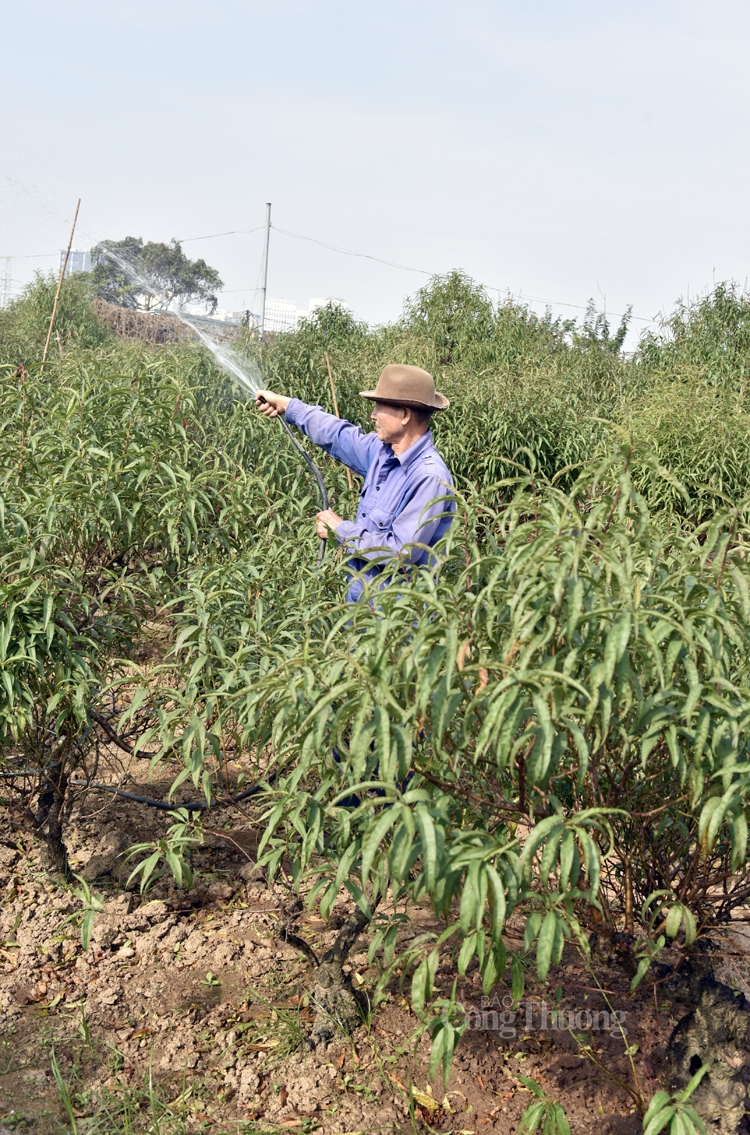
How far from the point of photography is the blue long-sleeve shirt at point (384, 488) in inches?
120

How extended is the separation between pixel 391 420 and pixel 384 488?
233mm

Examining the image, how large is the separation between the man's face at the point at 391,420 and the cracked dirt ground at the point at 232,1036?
1.41 m

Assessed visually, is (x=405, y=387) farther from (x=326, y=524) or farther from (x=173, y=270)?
(x=173, y=270)

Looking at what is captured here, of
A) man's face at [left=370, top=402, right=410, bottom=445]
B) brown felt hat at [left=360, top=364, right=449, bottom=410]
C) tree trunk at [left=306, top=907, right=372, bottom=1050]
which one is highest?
brown felt hat at [left=360, top=364, right=449, bottom=410]

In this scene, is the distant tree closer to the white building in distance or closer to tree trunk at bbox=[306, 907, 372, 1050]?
the white building in distance

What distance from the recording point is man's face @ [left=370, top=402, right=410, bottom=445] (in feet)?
10.6

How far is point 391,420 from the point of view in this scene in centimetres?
324

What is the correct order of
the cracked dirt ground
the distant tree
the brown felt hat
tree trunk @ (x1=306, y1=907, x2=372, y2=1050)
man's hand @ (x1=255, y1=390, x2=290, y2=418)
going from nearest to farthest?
the cracked dirt ground
tree trunk @ (x1=306, y1=907, x2=372, y2=1050)
the brown felt hat
man's hand @ (x1=255, y1=390, x2=290, y2=418)
the distant tree

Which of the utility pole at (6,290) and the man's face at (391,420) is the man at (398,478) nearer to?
the man's face at (391,420)

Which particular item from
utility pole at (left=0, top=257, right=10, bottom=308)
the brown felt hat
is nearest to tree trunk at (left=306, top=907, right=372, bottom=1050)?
the brown felt hat

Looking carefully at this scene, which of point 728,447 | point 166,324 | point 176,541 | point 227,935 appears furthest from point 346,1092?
point 166,324

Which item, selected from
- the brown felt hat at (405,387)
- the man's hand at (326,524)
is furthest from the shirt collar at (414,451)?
the man's hand at (326,524)

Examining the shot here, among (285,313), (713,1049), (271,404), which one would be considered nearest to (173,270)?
(285,313)

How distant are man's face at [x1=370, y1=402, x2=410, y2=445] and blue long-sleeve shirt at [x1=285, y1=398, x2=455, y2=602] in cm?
7
